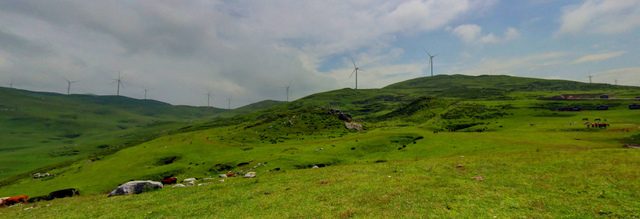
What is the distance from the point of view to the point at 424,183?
65.7 feet

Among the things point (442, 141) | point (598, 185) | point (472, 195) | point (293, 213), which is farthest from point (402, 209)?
point (442, 141)

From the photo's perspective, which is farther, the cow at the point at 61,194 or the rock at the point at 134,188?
the cow at the point at 61,194

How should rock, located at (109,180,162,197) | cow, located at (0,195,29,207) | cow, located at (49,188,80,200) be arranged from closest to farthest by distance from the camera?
rock, located at (109,180,162,197), cow, located at (0,195,29,207), cow, located at (49,188,80,200)

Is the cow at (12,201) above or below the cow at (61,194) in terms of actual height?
above

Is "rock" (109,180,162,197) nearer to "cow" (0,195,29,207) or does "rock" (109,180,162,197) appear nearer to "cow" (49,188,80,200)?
"cow" (0,195,29,207)

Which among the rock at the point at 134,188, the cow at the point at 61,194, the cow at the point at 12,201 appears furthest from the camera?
the cow at the point at 61,194

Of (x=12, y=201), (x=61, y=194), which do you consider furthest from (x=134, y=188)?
(x=61, y=194)

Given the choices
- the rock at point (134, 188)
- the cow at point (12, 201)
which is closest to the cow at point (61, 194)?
the cow at point (12, 201)

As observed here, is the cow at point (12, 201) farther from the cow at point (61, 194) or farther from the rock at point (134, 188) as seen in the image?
the rock at point (134, 188)

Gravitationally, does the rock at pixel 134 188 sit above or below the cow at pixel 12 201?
above

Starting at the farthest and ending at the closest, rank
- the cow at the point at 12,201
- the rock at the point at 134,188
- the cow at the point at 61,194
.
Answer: the cow at the point at 61,194
the cow at the point at 12,201
the rock at the point at 134,188

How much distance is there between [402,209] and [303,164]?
27318 mm

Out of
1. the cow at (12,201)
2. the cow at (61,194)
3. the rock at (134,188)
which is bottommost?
the cow at (61,194)

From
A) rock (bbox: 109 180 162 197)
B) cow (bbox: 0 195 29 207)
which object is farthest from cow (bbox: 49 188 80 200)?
rock (bbox: 109 180 162 197)
